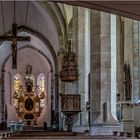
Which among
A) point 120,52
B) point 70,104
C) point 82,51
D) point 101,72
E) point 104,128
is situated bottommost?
point 104,128

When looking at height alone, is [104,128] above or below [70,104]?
below

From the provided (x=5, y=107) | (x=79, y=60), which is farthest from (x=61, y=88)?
(x=5, y=107)

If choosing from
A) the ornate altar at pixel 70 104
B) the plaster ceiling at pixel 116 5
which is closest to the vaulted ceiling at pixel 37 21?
the ornate altar at pixel 70 104

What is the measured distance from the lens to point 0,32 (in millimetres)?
39438

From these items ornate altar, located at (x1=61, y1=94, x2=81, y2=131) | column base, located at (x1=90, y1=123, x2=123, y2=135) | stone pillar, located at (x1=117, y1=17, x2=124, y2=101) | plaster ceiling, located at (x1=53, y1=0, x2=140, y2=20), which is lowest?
column base, located at (x1=90, y1=123, x2=123, y2=135)

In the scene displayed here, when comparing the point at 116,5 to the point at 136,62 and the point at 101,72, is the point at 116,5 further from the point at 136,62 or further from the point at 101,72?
the point at 136,62

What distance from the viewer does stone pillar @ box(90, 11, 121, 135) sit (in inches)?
712

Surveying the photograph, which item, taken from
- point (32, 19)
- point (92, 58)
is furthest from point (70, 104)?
point (32, 19)

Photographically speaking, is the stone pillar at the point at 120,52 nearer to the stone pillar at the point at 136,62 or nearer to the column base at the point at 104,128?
the stone pillar at the point at 136,62

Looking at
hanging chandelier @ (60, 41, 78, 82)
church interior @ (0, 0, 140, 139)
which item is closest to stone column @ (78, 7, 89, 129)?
church interior @ (0, 0, 140, 139)

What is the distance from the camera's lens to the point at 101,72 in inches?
720

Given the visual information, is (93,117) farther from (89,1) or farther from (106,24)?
(89,1)

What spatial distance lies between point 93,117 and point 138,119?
2.61 meters

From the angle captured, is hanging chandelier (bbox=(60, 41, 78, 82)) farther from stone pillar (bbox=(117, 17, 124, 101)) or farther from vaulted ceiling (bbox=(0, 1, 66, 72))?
vaulted ceiling (bbox=(0, 1, 66, 72))
